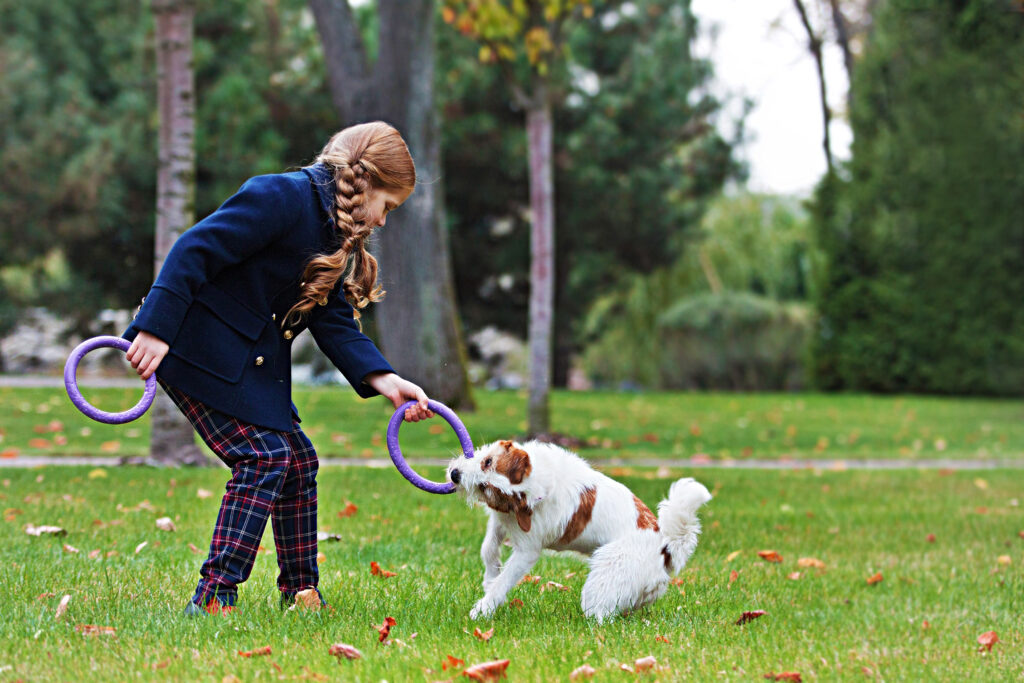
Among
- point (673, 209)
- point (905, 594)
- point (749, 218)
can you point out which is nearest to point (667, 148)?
point (673, 209)

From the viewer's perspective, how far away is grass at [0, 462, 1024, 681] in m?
3.04

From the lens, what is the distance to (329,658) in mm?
2990

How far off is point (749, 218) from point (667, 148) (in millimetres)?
4666

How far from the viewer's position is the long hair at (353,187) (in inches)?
137

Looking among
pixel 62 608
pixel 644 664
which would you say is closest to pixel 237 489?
pixel 62 608

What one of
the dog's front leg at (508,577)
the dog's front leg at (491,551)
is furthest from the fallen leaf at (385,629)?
the dog's front leg at (491,551)

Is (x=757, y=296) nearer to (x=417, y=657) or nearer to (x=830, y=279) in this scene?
(x=830, y=279)

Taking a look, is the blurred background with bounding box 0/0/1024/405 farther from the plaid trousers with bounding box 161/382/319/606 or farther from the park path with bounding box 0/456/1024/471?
the plaid trousers with bounding box 161/382/319/606

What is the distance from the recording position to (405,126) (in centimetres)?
1147

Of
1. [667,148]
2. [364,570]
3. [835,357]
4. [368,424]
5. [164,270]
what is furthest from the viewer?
[835,357]

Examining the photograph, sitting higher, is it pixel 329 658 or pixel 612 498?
pixel 612 498

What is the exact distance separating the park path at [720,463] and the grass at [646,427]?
0.24 m

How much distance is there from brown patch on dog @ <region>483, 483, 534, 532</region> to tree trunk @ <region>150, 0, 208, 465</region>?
4.75 m

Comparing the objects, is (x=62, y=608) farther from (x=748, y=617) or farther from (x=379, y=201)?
(x=748, y=617)
